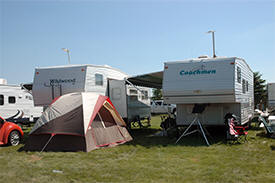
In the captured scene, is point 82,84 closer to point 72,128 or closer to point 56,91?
point 56,91

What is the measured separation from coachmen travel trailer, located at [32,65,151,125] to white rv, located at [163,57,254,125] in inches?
96.4

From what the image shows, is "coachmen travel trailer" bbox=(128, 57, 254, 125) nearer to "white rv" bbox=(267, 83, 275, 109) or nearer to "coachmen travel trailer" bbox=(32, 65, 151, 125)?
"coachmen travel trailer" bbox=(32, 65, 151, 125)

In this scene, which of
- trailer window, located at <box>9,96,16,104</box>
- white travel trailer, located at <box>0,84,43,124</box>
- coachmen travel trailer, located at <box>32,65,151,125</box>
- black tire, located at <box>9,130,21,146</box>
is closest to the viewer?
black tire, located at <box>9,130,21,146</box>

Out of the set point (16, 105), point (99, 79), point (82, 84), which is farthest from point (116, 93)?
point (16, 105)

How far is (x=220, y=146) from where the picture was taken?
8266mm

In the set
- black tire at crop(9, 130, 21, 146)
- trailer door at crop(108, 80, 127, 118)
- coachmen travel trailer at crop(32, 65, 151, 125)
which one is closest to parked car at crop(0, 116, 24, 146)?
black tire at crop(9, 130, 21, 146)

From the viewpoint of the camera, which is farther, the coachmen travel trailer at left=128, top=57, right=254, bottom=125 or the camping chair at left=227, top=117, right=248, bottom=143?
the coachmen travel trailer at left=128, top=57, right=254, bottom=125

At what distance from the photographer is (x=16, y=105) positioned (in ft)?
51.5

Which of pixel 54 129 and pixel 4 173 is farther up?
pixel 54 129

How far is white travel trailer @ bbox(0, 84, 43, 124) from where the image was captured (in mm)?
15102

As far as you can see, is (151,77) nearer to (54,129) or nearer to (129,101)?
(129,101)

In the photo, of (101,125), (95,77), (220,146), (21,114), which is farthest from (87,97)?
(21,114)

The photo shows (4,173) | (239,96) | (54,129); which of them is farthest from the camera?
(239,96)

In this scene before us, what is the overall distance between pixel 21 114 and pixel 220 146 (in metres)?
12.1
